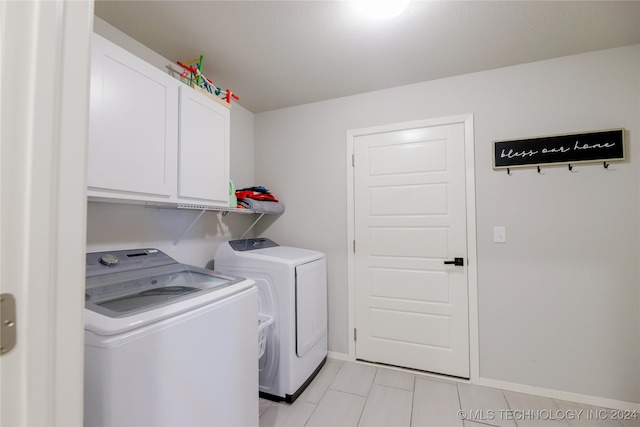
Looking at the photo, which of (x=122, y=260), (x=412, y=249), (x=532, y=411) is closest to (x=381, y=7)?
(x=412, y=249)

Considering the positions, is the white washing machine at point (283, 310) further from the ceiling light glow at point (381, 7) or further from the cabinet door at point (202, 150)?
the ceiling light glow at point (381, 7)

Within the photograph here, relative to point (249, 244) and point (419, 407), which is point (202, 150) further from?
point (419, 407)

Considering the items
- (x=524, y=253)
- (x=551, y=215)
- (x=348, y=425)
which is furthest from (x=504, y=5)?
(x=348, y=425)

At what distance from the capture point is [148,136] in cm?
145

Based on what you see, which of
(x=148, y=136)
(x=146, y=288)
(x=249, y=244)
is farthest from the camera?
(x=249, y=244)

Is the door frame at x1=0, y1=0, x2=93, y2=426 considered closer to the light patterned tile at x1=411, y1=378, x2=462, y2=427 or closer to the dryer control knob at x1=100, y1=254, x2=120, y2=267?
the dryer control knob at x1=100, y1=254, x2=120, y2=267

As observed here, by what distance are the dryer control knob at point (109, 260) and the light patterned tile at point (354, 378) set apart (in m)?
1.72

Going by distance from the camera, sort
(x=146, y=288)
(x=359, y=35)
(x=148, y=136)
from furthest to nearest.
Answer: (x=359, y=35) < (x=148, y=136) < (x=146, y=288)

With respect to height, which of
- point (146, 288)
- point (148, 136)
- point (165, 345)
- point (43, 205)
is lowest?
point (165, 345)

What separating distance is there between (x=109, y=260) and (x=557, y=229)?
2.85 m

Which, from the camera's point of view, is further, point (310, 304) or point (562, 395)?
point (310, 304)

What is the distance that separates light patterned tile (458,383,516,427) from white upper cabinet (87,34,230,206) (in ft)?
7.25

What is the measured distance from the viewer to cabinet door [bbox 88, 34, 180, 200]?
1232mm

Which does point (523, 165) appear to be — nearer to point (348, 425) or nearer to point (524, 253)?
point (524, 253)
